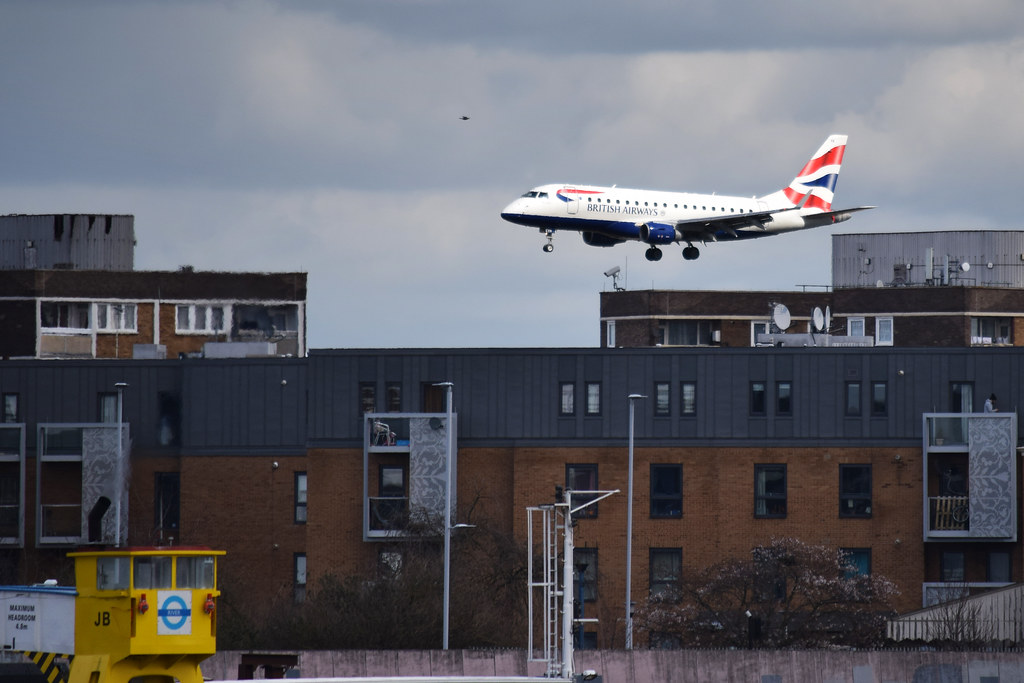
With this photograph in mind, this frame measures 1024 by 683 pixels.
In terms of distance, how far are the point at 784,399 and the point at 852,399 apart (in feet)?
8.50

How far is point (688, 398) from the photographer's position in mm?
77062

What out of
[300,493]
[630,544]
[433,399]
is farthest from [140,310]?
[630,544]

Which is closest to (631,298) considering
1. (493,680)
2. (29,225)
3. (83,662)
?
(29,225)

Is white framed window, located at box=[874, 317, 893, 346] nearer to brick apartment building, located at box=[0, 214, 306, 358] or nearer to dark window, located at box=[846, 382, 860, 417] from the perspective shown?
brick apartment building, located at box=[0, 214, 306, 358]

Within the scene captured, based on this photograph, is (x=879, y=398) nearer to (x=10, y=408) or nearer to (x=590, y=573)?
(x=590, y=573)

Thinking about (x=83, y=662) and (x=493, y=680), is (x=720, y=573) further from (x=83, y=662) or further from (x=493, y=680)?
(x=83, y=662)

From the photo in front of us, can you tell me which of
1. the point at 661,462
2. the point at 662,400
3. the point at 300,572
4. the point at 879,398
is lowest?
the point at 300,572

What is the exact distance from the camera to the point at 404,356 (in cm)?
7819

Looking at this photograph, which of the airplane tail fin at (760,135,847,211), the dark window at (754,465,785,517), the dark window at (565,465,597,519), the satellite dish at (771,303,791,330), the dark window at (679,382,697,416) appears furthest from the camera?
the airplane tail fin at (760,135,847,211)

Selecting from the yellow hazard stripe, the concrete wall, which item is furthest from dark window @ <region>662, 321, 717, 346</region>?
the yellow hazard stripe

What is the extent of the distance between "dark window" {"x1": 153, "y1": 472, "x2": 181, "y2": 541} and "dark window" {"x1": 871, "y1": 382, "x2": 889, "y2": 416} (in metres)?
27.8

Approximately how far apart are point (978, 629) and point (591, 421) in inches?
751

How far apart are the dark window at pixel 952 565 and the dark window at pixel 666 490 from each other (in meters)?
10.2

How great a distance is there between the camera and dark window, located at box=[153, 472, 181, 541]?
8075 centimetres
